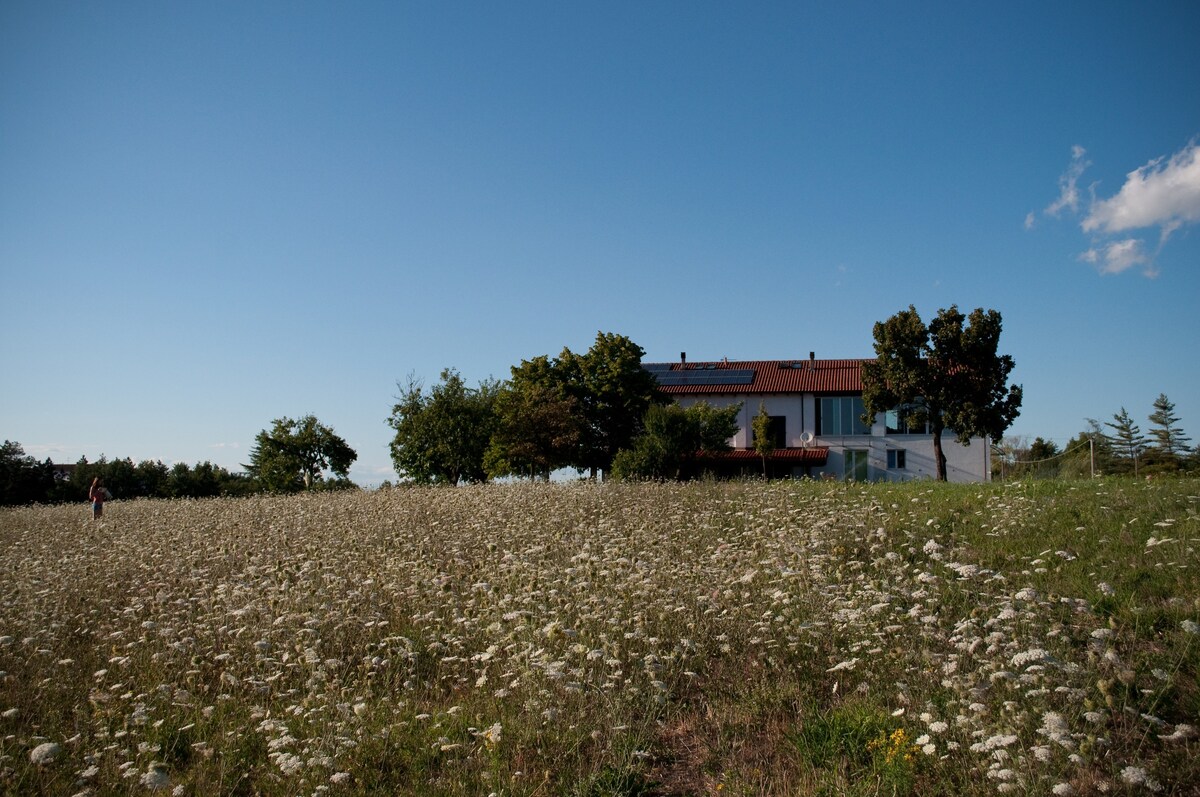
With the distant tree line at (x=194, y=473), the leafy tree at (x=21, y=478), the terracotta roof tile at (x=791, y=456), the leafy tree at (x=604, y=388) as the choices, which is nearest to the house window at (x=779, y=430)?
the terracotta roof tile at (x=791, y=456)

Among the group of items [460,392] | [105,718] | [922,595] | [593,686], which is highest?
[460,392]

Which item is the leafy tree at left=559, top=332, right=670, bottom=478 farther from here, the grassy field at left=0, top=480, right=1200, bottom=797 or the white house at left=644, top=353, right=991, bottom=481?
the grassy field at left=0, top=480, right=1200, bottom=797

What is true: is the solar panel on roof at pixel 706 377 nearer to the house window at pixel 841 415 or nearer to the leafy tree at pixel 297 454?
the house window at pixel 841 415

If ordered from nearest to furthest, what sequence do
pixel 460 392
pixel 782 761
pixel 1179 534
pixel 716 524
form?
pixel 782 761
pixel 1179 534
pixel 716 524
pixel 460 392

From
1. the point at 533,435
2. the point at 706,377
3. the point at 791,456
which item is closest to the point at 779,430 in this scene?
the point at 791,456

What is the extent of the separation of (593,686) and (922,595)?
273cm

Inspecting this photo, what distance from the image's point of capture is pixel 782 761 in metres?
4.91

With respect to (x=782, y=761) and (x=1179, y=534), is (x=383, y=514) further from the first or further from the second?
(x=1179, y=534)

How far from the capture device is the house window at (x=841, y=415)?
47.0 meters

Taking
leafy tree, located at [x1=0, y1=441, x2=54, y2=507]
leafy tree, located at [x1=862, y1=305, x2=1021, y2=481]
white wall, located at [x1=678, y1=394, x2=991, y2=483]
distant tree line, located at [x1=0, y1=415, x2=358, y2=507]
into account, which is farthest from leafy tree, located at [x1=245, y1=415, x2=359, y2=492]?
leafy tree, located at [x1=862, y1=305, x2=1021, y2=481]

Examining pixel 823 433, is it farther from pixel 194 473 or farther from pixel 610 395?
pixel 194 473

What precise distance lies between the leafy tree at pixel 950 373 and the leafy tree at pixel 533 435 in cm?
1549

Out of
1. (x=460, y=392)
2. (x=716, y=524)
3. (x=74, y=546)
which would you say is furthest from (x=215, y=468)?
(x=716, y=524)

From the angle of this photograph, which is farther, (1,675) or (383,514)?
(383,514)
